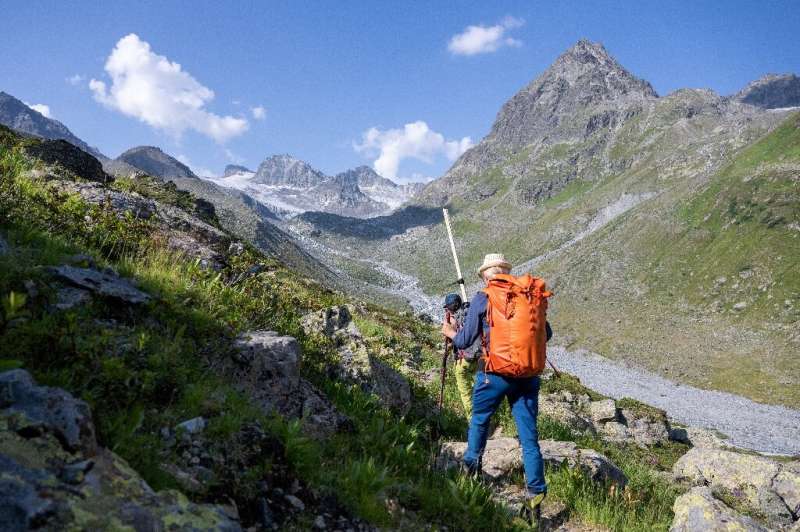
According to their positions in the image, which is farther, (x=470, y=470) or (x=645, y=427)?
(x=645, y=427)

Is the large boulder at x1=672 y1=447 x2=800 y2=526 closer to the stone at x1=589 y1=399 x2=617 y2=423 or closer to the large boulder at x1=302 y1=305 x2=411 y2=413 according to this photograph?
the stone at x1=589 y1=399 x2=617 y2=423

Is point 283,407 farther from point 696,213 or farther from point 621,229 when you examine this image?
point 621,229

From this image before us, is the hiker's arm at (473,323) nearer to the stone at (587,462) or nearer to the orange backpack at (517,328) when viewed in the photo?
the orange backpack at (517,328)

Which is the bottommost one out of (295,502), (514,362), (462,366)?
(295,502)

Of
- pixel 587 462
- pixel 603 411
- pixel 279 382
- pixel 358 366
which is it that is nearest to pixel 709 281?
pixel 603 411

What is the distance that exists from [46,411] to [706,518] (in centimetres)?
680

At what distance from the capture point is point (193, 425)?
3936 mm

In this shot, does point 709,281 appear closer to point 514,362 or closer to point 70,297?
point 514,362

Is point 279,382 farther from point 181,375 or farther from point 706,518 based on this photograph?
point 706,518

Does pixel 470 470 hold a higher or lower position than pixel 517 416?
lower

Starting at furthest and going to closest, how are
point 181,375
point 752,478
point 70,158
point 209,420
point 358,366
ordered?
point 70,158 < point 752,478 < point 358,366 < point 181,375 < point 209,420

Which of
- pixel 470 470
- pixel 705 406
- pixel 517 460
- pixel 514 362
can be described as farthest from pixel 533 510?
pixel 705 406

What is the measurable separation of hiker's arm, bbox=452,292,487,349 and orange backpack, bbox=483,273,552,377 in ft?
0.85

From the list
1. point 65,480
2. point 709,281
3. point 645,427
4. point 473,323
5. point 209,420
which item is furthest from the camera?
point 709,281
